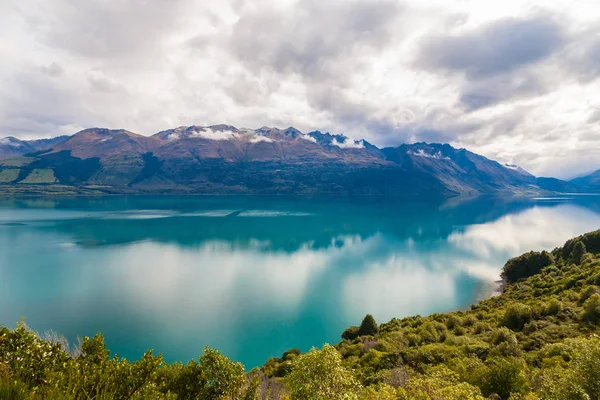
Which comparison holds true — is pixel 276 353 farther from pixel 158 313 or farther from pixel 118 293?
pixel 118 293

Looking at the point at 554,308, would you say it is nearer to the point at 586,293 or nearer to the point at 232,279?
the point at 586,293

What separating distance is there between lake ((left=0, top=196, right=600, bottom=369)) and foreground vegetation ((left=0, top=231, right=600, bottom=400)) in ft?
38.0

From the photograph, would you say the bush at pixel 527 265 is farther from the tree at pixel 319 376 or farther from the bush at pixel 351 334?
the tree at pixel 319 376

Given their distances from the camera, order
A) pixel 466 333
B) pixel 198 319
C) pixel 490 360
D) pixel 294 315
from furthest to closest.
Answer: pixel 294 315, pixel 198 319, pixel 466 333, pixel 490 360

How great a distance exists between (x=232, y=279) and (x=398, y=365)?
5232 cm

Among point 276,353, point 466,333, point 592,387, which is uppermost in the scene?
point 592,387

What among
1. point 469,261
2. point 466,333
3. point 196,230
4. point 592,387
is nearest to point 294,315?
point 466,333

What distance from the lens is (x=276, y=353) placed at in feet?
139

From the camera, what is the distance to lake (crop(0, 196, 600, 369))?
1844 inches

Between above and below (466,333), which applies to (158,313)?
below

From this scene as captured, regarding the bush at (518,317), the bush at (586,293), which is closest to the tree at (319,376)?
the bush at (518,317)

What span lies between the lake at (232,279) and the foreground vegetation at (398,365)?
11.6 metres

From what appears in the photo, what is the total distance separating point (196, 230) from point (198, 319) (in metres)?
94.7

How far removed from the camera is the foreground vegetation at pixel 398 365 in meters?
10.7
